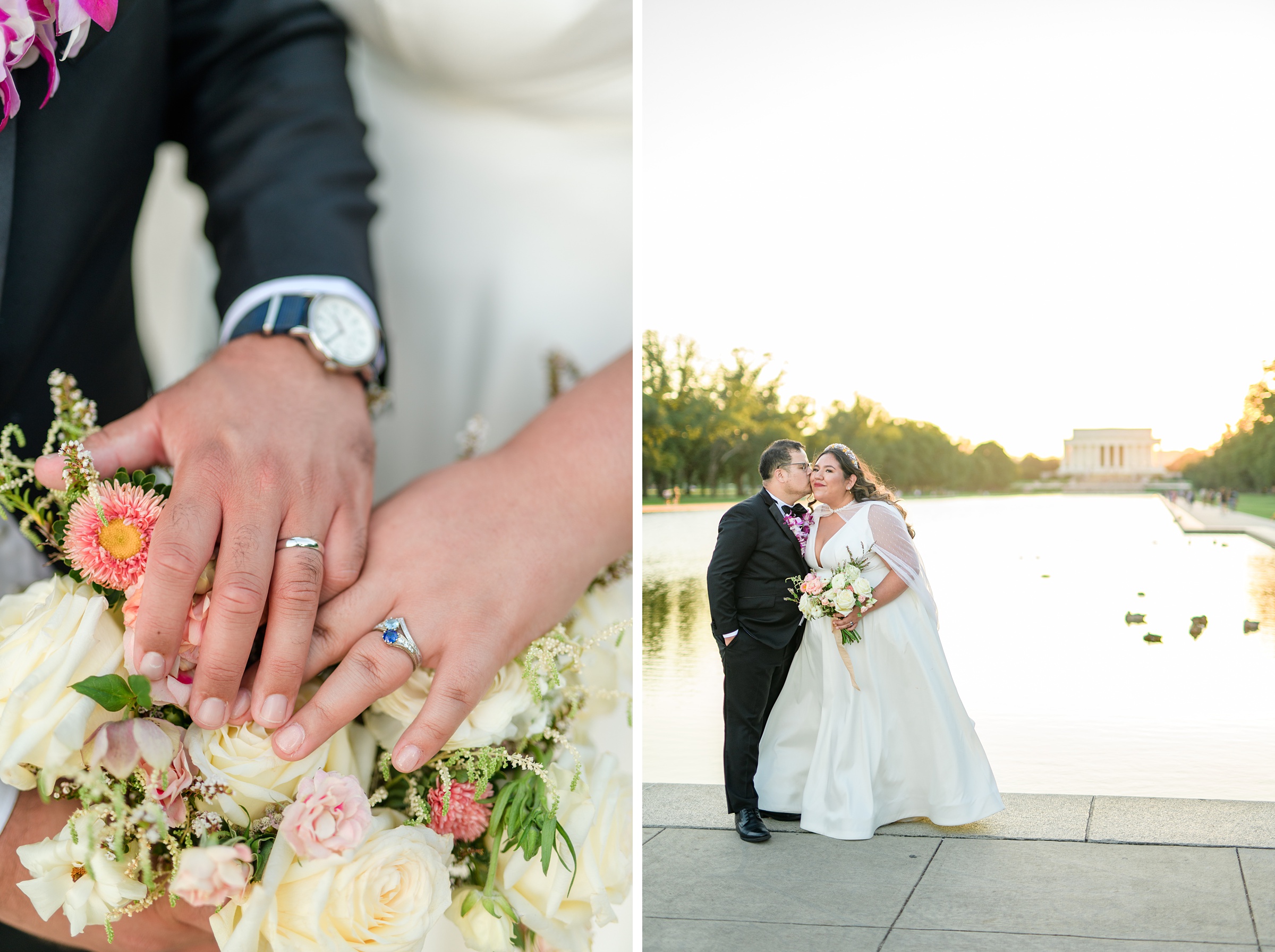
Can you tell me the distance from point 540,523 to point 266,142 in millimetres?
691

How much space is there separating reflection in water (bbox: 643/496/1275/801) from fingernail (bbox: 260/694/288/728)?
3.54ft

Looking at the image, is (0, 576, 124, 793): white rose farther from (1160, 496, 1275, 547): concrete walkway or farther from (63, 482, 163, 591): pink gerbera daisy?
(1160, 496, 1275, 547): concrete walkway

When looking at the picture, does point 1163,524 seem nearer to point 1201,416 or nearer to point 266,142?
point 1201,416

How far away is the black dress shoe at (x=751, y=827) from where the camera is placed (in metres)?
1.77

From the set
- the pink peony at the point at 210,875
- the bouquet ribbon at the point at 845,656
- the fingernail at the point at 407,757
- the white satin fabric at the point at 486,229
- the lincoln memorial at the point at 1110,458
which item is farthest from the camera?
the bouquet ribbon at the point at 845,656

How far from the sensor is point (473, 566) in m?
1.08

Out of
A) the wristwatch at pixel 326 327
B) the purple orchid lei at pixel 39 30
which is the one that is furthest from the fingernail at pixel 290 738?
the purple orchid lei at pixel 39 30

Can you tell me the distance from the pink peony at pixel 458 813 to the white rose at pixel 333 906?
7 cm

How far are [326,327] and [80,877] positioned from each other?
0.68 metres

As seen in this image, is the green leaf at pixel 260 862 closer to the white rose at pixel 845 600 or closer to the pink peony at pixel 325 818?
the pink peony at pixel 325 818

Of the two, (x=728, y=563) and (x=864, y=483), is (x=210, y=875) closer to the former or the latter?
(x=728, y=563)

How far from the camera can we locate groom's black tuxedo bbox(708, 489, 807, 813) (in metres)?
1.71

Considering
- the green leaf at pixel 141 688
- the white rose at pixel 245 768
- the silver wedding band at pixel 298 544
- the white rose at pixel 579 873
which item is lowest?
the white rose at pixel 579 873

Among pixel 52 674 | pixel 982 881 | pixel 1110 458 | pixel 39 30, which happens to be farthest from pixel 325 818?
pixel 1110 458
